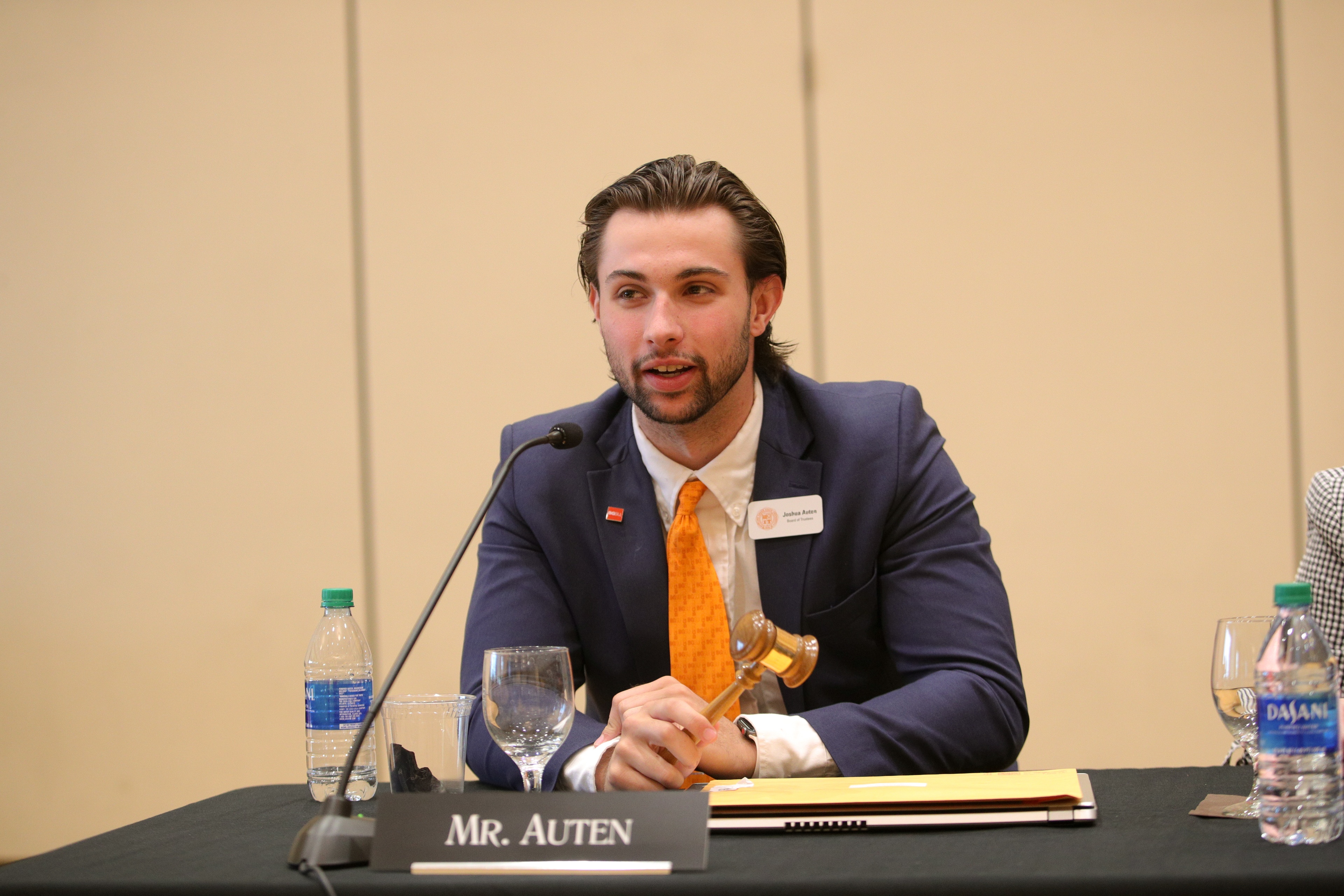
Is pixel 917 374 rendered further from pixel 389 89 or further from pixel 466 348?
pixel 389 89

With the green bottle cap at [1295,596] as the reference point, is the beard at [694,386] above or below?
above

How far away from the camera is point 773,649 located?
3.80 ft

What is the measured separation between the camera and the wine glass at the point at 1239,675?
3.55ft

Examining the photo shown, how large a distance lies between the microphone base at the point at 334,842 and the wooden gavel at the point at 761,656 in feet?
1.19

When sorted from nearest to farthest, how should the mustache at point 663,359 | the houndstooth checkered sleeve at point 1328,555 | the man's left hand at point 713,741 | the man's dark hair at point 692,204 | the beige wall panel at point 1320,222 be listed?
the man's left hand at point 713,741, the houndstooth checkered sleeve at point 1328,555, the mustache at point 663,359, the man's dark hair at point 692,204, the beige wall panel at point 1320,222

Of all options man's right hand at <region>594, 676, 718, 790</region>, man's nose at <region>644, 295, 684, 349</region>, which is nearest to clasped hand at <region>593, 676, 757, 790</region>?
man's right hand at <region>594, 676, 718, 790</region>

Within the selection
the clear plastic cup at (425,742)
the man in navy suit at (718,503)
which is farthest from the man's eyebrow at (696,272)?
the clear plastic cup at (425,742)

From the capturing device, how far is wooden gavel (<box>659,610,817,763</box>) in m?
1.15

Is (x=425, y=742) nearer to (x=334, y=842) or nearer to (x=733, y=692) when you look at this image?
(x=334, y=842)

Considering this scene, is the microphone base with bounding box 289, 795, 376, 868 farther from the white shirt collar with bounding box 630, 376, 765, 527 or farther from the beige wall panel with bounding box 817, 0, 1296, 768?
the beige wall panel with bounding box 817, 0, 1296, 768

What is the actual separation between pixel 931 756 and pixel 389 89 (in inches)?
111

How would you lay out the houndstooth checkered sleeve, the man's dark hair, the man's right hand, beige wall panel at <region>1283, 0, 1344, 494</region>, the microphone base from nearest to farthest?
1. the microphone base
2. the man's right hand
3. the houndstooth checkered sleeve
4. the man's dark hair
5. beige wall panel at <region>1283, 0, 1344, 494</region>

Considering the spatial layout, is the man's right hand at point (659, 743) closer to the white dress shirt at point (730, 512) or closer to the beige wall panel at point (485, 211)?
the white dress shirt at point (730, 512)

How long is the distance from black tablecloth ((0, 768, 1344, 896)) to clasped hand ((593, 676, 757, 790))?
6.4 inches
